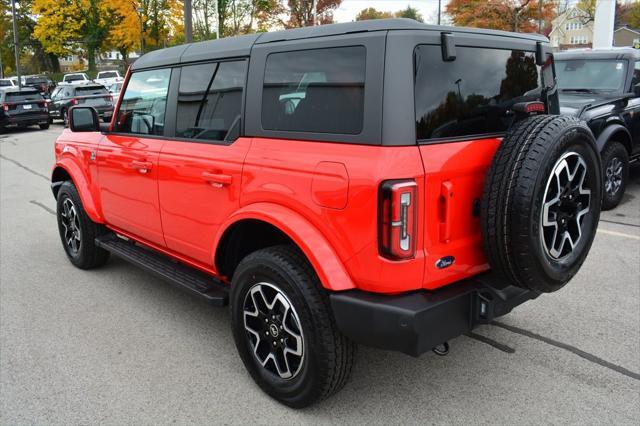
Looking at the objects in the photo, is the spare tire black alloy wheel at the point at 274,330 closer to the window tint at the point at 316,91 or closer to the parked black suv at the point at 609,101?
the window tint at the point at 316,91

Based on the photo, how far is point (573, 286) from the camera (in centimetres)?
459

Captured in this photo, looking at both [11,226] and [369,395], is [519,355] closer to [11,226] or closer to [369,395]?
[369,395]

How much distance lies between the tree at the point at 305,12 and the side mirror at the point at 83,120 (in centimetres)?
3022

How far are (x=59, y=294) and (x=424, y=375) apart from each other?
125 inches

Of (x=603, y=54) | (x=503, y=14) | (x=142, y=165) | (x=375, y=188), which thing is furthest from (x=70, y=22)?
(x=375, y=188)

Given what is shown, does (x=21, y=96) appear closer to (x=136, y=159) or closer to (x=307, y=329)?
(x=136, y=159)

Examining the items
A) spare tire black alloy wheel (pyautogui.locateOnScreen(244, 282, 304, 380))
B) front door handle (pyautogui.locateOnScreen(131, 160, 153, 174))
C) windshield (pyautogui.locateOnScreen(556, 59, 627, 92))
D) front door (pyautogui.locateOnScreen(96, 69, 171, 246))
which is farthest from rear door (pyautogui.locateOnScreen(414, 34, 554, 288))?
windshield (pyautogui.locateOnScreen(556, 59, 627, 92))

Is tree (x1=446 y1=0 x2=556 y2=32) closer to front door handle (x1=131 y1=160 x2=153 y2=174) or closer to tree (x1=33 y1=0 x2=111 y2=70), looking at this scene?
tree (x1=33 y1=0 x2=111 y2=70)

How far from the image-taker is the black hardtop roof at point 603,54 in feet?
25.6

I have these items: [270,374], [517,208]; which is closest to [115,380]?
[270,374]

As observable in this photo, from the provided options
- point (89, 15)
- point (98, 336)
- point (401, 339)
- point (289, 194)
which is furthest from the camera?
point (89, 15)

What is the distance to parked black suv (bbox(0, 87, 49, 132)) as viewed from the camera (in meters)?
21.0

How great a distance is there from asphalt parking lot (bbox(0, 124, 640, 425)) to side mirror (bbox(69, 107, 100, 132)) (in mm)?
1382

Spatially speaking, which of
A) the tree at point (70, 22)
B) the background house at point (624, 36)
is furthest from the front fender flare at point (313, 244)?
the background house at point (624, 36)
